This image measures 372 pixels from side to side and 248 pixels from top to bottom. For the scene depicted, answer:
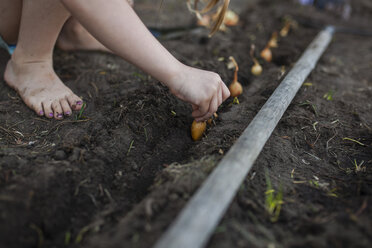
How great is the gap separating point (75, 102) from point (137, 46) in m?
0.66

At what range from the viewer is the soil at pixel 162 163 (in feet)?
3.26

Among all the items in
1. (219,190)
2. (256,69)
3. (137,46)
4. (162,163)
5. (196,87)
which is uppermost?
(137,46)

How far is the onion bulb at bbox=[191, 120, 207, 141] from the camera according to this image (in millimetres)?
1488

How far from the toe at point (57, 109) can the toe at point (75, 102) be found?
6 centimetres

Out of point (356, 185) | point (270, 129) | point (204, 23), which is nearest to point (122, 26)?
point (270, 129)

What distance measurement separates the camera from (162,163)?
1400mm

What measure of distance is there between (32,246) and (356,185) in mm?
1264

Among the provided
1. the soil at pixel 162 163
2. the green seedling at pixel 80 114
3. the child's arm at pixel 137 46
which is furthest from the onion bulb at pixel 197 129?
the green seedling at pixel 80 114

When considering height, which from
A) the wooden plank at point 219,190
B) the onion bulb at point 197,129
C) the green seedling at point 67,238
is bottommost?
the green seedling at point 67,238

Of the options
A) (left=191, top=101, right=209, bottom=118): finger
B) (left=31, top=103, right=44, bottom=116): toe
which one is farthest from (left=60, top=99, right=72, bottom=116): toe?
(left=191, top=101, right=209, bottom=118): finger

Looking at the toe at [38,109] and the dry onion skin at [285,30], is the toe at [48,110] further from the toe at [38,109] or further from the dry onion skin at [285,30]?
the dry onion skin at [285,30]

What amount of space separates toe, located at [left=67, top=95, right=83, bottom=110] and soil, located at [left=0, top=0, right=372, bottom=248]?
0.05m

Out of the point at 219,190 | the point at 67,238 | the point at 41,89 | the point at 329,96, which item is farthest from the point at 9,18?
the point at 329,96

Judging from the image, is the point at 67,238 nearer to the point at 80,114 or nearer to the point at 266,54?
the point at 80,114
